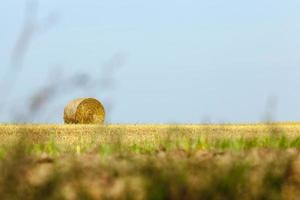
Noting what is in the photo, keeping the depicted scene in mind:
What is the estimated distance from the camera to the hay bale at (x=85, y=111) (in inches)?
777

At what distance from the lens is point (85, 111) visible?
65.5ft

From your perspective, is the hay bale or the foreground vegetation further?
the hay bale

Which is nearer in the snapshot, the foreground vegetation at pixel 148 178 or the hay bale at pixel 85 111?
the foreground vegetation at pixel 148 178

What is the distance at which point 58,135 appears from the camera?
1655 cm

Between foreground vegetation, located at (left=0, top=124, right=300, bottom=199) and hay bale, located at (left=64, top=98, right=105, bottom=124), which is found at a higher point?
hay bale, located at (left=64, top=98, right=105, bottom=124)

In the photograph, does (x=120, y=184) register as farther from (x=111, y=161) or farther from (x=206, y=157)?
(x=206, y=157)

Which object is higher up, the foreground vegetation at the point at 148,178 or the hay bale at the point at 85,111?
the hay bale at the point at 85,111

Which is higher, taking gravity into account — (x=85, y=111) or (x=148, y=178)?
(x=85, y=111)

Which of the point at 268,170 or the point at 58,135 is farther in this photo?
the point at 58,135

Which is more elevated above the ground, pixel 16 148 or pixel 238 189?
pixel 16 148

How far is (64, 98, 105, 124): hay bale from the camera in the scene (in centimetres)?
1974

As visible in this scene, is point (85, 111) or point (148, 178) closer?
point (148, 178)

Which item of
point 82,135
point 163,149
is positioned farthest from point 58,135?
point 163,149

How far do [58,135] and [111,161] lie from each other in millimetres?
12246
